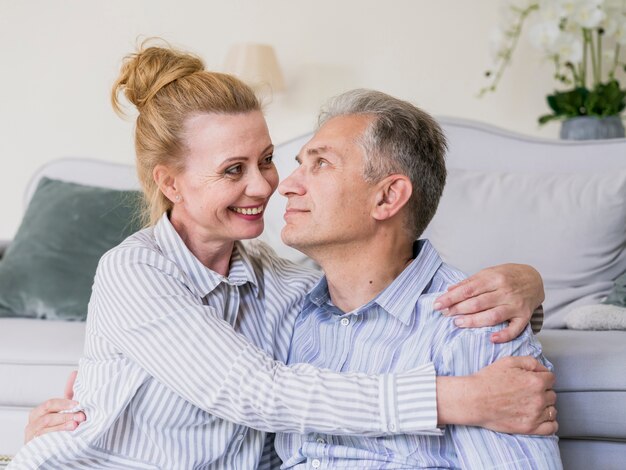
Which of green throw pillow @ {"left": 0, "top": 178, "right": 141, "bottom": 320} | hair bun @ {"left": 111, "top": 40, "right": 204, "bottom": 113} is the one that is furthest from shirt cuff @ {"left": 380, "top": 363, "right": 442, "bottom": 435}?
green throw pillow @ {"left": 0, "top": 178, "right": 141, "bottom": 320}

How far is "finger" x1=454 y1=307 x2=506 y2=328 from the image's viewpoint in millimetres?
1417

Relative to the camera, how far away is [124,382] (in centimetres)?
157

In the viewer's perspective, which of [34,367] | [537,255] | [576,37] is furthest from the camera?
[576,37]

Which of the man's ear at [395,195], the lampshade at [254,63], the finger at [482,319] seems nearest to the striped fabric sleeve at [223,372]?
the finger at [482,319]

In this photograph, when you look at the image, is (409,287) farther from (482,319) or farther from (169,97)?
(169,97)

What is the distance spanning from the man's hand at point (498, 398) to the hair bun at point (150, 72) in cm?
82

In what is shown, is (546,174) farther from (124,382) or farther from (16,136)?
(16,136)

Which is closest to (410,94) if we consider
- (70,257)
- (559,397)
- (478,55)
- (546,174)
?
(478,55)

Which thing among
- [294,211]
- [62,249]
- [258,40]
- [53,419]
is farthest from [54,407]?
[258,40]

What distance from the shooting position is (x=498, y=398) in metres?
1.32

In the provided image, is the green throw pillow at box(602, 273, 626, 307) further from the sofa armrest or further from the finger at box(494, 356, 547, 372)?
the sofa armrest

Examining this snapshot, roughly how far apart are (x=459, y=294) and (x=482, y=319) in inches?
2.2

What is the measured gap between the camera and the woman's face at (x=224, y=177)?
167cm

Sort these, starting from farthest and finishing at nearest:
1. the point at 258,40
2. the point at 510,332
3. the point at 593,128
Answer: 1. the point at 258,40
2. the point at 593,128
3. the point at 510,332
